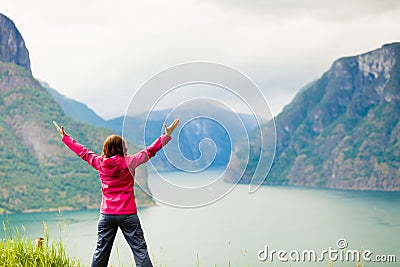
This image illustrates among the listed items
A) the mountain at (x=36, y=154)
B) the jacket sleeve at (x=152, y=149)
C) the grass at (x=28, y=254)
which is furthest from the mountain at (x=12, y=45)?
the jacket sleeve at (x=152, y=149)

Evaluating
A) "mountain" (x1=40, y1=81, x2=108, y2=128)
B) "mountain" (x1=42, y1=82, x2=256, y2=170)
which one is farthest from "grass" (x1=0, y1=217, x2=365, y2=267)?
"mountain" (x1=40, y1=81, x2=108, y2=128)

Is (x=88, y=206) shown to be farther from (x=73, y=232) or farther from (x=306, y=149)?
(x=306, y=149)

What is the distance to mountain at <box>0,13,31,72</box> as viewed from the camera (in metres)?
72.0

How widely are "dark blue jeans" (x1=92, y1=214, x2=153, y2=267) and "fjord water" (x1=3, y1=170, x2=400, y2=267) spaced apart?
1917cm

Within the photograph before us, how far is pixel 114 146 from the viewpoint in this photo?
10.7ft

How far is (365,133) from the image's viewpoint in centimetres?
8894

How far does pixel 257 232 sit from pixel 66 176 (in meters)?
28.9

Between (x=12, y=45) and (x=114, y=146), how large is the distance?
2902 inches

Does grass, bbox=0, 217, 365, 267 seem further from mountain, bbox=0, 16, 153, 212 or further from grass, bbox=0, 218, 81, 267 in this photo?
mountain, bbox=0, 16, 153, 212

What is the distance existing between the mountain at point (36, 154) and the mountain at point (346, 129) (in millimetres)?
31818

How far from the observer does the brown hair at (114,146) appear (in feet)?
10.7

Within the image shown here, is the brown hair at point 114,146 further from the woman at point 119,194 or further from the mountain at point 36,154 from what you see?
the mountain at point 36,154

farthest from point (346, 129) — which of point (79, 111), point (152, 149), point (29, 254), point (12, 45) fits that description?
point (152, 149)

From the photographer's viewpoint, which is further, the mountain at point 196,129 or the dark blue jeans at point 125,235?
the mountain at point 196,129
